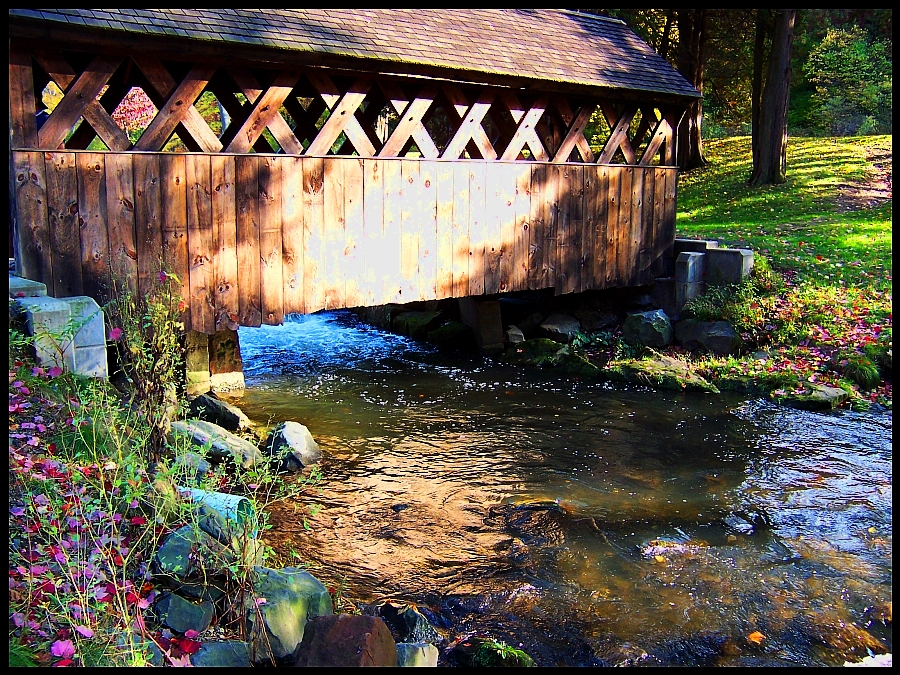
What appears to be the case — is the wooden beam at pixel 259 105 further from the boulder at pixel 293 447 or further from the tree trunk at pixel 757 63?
the tree trunk at pixel 757 63

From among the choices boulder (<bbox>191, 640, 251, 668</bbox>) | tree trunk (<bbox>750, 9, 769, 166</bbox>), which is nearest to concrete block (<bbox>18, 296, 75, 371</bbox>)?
boulder (<bbox>191, 640, 251, 668</bbox>)

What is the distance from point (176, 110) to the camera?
721 centimetres

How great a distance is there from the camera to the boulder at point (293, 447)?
6.75 m

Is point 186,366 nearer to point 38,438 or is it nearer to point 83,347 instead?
point 83,347

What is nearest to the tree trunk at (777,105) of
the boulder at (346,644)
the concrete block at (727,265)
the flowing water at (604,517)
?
the concrete block at (727,265)

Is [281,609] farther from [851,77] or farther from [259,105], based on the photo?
[851,77]

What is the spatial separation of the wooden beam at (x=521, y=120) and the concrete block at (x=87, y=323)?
523cm

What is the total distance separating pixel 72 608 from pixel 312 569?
77.3 inches

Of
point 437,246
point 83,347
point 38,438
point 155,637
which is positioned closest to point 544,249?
point 437,246

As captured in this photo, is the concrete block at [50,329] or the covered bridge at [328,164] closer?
the concrete block at [50,329]

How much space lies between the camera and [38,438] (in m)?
4.46

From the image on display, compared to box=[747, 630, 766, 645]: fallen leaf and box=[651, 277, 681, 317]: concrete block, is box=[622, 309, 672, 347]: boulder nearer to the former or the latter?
box=[651, 277, 681, 317]: concrete block

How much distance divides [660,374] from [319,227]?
14.3 ft

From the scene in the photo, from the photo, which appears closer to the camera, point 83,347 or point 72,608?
point 72,608
